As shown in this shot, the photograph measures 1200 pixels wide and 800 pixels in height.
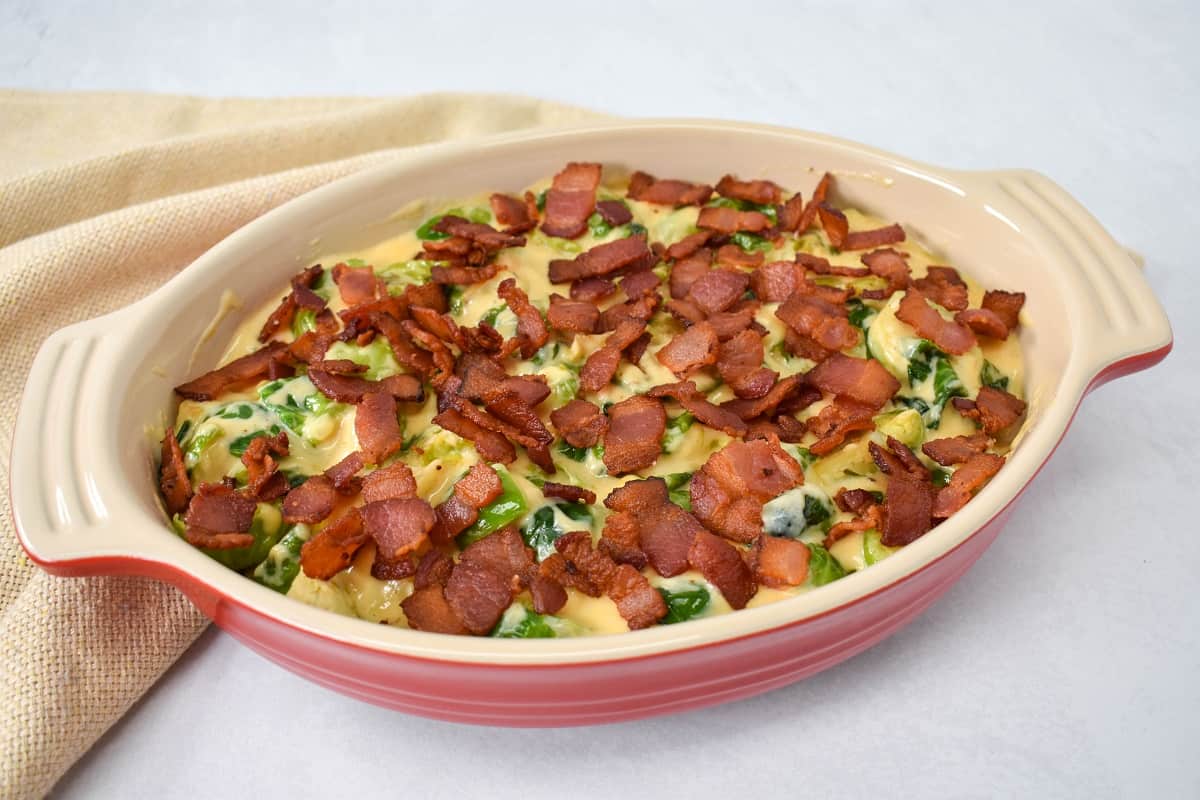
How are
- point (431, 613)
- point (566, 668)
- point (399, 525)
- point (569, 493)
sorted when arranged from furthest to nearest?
point (569, 493) → point (399, 525) → point (431, 613) → point (566, 668)

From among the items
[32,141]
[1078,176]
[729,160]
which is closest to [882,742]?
[729,160]

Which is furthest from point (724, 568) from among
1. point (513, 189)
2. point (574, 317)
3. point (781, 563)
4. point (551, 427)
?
point (513, 189)

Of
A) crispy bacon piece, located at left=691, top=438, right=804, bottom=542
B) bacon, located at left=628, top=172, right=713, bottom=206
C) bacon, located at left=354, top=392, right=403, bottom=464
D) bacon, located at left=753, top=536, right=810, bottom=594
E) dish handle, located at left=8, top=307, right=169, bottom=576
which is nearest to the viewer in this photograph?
dish handle, located at left=8, top=307, right=169, bottom=576

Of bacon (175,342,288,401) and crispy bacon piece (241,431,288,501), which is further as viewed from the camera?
bacon (175,342,288,401)

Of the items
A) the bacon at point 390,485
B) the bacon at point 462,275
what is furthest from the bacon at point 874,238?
the bacon at point 390,485

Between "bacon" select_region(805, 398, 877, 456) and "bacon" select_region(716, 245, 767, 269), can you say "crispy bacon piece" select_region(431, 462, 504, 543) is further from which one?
"bacon" select_region(716, 245, 767, 269)

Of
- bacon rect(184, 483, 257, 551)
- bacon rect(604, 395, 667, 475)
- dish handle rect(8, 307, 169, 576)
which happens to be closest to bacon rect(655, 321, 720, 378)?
bacon rect(604, 395, 667, 475)

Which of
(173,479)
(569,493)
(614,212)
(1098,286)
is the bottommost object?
(173,479)

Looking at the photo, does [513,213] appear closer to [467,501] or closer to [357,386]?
[357,386]
